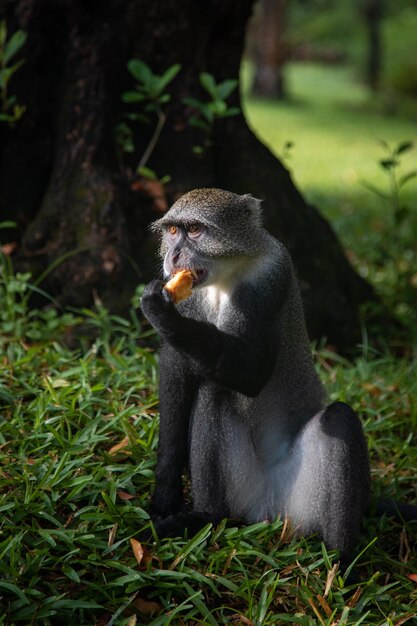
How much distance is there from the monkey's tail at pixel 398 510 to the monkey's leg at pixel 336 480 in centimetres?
32

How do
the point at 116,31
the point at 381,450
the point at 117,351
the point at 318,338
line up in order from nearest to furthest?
the point at 381,450 → the point at 117,351 → the point at 116,31 → the point at 318,338

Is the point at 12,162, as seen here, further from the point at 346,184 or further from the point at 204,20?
the point at 346,184

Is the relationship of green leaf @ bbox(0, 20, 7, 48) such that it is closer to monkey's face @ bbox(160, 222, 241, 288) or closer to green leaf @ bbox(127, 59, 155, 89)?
green leaf @ bbox(127, 59, 155, 89)

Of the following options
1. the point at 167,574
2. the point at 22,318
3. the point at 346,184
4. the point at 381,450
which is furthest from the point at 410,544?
the point at 346,184

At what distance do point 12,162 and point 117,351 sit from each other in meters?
1.37

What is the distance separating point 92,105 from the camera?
4.83m

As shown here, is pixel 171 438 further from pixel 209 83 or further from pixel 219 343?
pixel 209 83

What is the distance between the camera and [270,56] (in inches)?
750

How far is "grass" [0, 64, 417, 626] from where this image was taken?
2.84 metres

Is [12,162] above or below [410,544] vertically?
above

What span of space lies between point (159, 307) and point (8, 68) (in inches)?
97.6

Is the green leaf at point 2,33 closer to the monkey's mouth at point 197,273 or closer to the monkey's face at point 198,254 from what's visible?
the monkey's face at point 198,254

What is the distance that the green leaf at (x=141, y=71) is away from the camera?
182 inches

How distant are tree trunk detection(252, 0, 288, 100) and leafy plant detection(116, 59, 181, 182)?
46.6 feet
